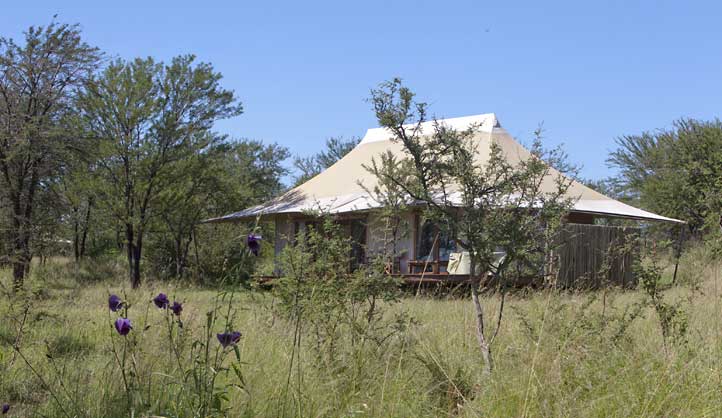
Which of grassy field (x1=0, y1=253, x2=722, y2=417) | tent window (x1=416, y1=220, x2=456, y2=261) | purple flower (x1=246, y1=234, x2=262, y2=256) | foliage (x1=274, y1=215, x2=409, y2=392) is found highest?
tent window (x1=416, y1=220, x2=456, y2=261)

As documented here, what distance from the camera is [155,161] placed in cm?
2283

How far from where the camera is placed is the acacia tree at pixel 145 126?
22.1m

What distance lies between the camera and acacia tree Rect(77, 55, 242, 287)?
22.1 m

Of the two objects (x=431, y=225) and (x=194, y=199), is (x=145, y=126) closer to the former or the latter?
(x=194, y=199)

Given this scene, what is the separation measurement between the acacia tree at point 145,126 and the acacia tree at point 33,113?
7.95 feet

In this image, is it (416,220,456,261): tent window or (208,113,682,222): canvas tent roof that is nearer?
(416,220,456,261): tent window

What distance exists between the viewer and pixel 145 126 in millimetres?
22562

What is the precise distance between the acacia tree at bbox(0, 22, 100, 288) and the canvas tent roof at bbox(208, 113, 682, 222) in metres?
5.24

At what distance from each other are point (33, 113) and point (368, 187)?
8054mm

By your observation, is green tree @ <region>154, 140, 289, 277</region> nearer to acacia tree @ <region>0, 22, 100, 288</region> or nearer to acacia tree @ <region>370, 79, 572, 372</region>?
acacia tree @ <region>0, 22, 100, 288</region>

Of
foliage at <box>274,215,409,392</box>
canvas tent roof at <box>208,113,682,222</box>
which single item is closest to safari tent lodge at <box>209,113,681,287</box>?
canvas tent roof at <box>208,113,682,222</box>

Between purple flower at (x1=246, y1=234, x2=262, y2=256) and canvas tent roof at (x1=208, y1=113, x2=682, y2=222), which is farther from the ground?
canvas tent roof at (x1=208, y1=113, x2=682, y2=222)

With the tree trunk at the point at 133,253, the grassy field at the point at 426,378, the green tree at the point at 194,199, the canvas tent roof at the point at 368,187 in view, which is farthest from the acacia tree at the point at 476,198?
the tree trunk at the point at 133,253

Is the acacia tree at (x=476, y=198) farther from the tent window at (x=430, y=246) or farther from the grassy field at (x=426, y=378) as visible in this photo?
the tent window at (x=430, y=246)
